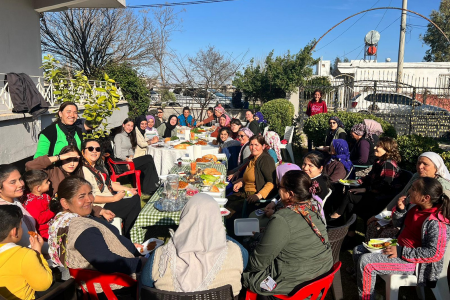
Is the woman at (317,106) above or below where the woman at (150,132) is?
above

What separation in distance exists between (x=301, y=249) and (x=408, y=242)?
3.90ft

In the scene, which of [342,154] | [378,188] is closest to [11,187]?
[378,188]

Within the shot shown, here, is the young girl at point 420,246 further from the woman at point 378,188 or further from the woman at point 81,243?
the woman at point 81,243

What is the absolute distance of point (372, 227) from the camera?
3744 mm

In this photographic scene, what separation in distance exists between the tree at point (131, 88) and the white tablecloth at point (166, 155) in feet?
28.9

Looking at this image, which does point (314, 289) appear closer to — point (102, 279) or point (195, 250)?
point (195, 250)

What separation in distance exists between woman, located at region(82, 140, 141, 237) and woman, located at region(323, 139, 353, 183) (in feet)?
9.23

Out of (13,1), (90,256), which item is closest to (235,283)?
(90,256)

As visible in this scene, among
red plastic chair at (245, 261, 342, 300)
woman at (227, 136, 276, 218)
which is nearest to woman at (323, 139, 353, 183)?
woman at (227, 136, 276, 218)

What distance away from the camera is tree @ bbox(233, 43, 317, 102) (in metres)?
15.2

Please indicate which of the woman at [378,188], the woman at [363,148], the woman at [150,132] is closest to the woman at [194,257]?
the woman at [378,188]

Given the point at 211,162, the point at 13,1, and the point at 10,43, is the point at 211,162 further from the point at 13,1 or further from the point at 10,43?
the point at 13,1

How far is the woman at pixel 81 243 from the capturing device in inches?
92.3

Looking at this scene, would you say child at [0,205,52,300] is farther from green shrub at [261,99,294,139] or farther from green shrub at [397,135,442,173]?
green shrub at [261,99,294,139]
